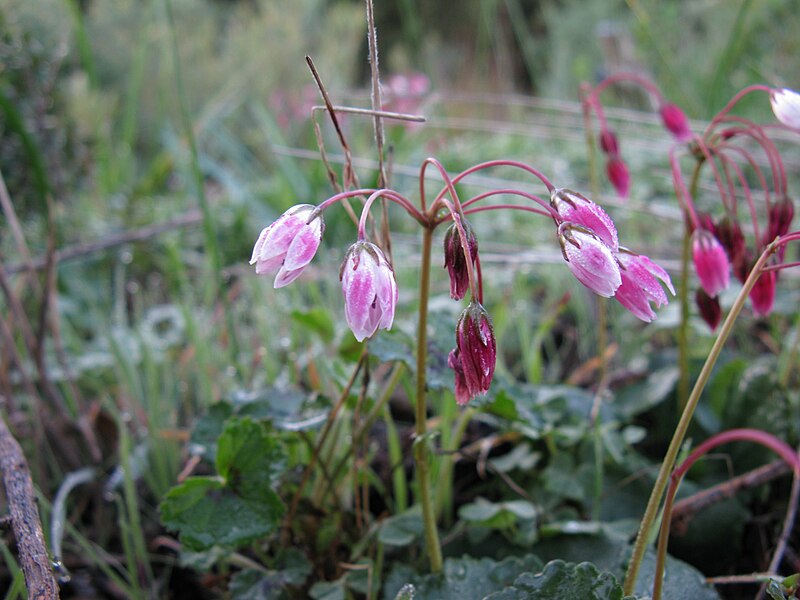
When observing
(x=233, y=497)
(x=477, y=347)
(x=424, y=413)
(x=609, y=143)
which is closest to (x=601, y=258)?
(x=477, y=347)

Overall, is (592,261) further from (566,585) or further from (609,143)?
(609,143)

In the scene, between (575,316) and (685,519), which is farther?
(575,316)

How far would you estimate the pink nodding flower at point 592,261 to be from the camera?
0.64 metres

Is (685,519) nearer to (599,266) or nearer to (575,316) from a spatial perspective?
(599,266)

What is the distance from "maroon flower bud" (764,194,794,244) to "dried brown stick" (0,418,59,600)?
95 cm

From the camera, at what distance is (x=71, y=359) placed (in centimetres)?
169

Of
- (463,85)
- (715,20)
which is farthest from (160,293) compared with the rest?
(463,85)

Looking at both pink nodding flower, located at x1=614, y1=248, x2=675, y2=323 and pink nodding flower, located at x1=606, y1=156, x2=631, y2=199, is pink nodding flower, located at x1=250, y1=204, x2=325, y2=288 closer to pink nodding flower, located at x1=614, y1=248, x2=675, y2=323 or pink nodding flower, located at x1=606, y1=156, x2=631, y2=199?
pink nodding flower, located at x1=614, y1=248, x2=675, y2=323

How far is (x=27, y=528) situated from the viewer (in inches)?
27.1

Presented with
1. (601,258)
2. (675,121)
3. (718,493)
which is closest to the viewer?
(601,258)

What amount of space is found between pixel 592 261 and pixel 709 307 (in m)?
0.49

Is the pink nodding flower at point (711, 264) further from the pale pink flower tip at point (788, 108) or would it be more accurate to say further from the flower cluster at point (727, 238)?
the pale pink flower tip at point (788, 108)

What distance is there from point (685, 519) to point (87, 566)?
0.97 meters

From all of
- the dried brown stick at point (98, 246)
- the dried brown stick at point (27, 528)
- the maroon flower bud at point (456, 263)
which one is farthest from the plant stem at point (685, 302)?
the dried brown stick at point (98, 246)
